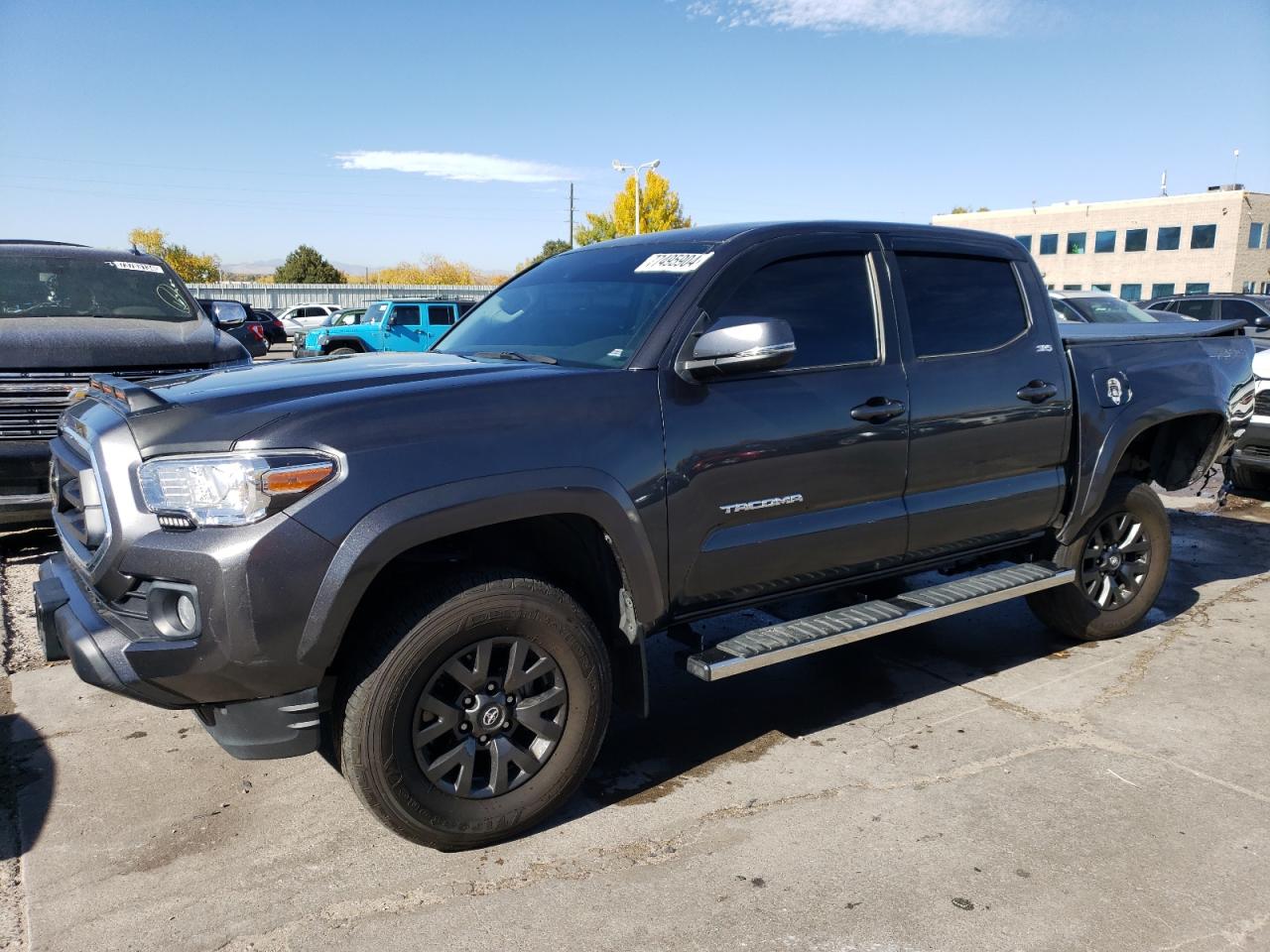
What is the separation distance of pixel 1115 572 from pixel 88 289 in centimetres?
711

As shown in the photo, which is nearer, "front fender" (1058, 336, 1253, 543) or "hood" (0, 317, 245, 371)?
"front fender" (1058, 336, 1253, 543)

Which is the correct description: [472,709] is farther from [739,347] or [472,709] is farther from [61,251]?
[61,251]

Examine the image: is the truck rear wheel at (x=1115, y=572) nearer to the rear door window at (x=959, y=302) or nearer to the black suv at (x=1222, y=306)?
the rear door window at (x=959, y=302)

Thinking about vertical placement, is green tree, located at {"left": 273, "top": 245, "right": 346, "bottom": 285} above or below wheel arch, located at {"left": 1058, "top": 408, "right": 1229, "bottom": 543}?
above

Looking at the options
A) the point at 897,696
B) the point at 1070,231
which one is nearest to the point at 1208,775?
the point at 897,696

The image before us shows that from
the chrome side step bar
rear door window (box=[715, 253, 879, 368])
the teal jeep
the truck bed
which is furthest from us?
the teal jeep

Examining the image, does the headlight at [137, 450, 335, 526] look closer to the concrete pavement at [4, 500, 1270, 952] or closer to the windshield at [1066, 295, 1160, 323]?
the concrete pavement at [4, 500, 1270, 952]

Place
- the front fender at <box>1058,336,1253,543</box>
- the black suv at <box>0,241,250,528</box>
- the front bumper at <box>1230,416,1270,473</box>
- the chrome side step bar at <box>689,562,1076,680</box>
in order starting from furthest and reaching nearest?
the front bumper at <box>1230,416,1270,473</box>
the black suv at <box>0,241,250,528</box>
the front fender at <box>1058,336,1253,543</box>
the chrome side step bar at <box>689,562,1076,680</box>

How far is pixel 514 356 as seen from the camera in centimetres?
375

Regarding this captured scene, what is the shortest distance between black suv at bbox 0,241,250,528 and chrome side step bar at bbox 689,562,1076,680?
3281 mm

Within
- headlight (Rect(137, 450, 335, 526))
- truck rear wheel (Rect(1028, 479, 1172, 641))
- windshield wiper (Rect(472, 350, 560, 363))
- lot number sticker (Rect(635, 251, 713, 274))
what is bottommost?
truck rear wheel (Rect(1028, 479, 1172, 641))

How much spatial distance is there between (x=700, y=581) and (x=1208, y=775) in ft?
6.84

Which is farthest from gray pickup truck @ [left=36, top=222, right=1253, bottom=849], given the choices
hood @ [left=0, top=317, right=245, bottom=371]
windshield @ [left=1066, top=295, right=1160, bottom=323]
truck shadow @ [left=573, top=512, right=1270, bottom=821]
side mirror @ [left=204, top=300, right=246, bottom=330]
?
windshield @ [left=1066, top=295, right=1160, bottom=323]

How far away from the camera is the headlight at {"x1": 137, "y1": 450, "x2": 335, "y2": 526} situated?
2.68 meters
